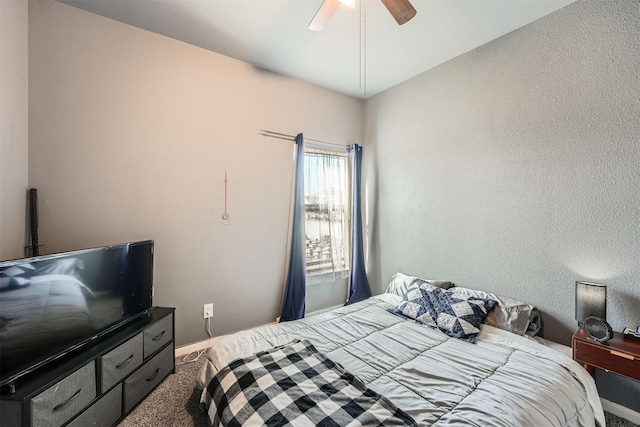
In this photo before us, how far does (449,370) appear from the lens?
142 cm

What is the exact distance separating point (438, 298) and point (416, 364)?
0.79 m

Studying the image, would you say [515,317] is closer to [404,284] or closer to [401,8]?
[404,284]

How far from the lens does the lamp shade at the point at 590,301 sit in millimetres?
1560

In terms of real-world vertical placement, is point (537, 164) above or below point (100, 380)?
above

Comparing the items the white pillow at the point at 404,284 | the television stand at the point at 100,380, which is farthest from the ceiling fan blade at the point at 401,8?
the television stand at the point at 100,380

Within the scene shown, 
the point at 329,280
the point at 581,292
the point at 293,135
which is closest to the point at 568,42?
the point at 581,292

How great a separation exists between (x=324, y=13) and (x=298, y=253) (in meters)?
2.10

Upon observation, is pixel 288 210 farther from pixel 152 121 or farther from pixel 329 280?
pixel 152 121

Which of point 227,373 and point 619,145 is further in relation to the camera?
point 619,145

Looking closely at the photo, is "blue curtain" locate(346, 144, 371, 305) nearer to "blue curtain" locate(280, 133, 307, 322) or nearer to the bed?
→ "blue curtain" locate(280, 133, 307, 322)

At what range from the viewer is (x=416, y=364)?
4.85 ft

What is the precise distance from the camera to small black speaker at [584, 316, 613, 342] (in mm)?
1479

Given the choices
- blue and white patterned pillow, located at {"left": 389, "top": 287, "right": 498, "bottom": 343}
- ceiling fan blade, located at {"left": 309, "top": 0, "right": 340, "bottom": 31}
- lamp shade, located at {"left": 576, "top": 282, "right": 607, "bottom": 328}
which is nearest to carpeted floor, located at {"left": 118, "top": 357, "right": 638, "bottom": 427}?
lamp shade, located at {"left": 576, "top": 282, "right": 607, "bottom": 328}

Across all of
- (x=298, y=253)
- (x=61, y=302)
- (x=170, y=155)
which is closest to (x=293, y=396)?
(x=61, y=302)
